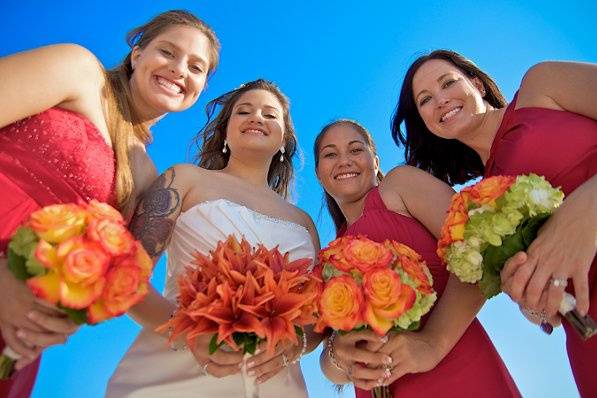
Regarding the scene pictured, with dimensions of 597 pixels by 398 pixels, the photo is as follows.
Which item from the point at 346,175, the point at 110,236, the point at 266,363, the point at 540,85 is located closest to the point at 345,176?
the point at 346,175

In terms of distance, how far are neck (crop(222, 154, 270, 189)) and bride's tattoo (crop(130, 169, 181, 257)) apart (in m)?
1.28

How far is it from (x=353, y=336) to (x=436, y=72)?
3482mm

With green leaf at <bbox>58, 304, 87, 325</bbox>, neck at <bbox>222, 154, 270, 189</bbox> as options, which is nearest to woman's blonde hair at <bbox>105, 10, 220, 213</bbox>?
neck at <bbox>222, 154, 270, 189</bbox>

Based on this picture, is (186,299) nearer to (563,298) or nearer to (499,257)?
(499,257)

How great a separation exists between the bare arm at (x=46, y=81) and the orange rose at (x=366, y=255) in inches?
95.9

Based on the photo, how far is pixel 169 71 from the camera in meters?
5.14

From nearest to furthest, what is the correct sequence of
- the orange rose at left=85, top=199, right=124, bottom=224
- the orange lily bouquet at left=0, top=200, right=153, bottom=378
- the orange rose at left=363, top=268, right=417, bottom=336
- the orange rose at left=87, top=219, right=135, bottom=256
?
the orange lily bouquet at left=0, top=200, right=153, bottom=378, the orange rose at left=87, top=219, right=135, bottom=256, the orange rose at left=85, top=199, right=124, bottom=224, the orange rose at left=363, top=268, right=417, bottom=336

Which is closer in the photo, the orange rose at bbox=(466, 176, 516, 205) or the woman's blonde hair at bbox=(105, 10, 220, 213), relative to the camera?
the orange rose at bbox=(466, 176, 516, 205)

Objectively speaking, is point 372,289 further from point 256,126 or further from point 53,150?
point 256,126

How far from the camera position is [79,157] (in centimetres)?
383

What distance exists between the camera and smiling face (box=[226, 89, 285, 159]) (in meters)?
5.89

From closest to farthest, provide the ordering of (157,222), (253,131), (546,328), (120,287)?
(120,287)
(546,328)
(157,222)
(253,131)

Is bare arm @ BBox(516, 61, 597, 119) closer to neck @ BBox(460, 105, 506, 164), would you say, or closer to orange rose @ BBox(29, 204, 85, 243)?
neck @ BBox(460, 105, 506, 164)

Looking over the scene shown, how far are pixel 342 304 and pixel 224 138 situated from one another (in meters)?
4.19
